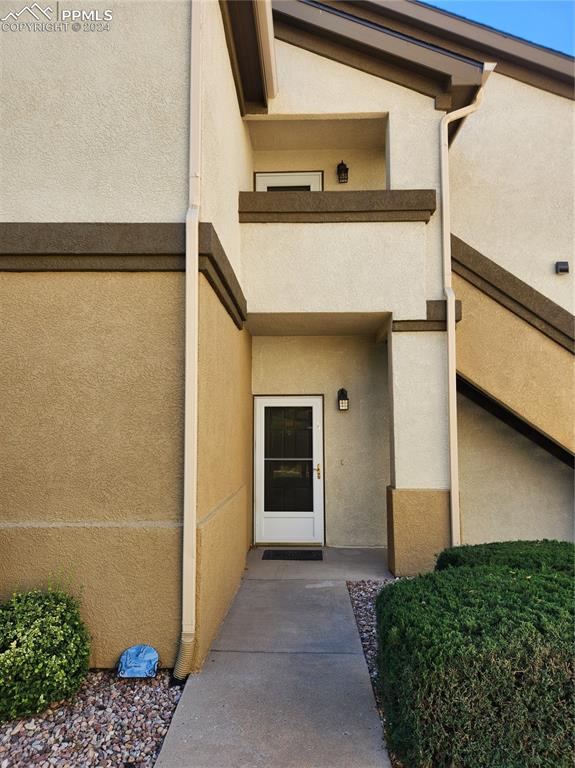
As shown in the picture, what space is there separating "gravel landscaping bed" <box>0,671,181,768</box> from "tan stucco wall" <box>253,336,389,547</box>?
465 centimetres

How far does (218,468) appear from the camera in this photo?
203 inches

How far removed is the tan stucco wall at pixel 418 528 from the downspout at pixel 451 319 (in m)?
0.12

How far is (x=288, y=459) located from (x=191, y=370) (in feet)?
14.4

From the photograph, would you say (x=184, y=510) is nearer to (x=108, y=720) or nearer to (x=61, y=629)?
(x=61, y=629)

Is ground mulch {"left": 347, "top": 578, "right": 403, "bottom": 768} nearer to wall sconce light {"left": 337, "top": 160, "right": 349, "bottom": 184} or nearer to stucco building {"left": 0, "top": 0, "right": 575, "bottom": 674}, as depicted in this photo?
stucco building {"left": 0, "top": 0, "right": 575, "bottom": 674}

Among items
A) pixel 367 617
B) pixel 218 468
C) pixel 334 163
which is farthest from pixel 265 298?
pixel 367 617

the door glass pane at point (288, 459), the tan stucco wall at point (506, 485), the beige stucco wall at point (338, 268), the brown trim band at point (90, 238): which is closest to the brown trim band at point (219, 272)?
the brown trim band at point (90, 238)

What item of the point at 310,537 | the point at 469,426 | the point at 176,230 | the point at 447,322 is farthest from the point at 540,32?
the point at 310,537

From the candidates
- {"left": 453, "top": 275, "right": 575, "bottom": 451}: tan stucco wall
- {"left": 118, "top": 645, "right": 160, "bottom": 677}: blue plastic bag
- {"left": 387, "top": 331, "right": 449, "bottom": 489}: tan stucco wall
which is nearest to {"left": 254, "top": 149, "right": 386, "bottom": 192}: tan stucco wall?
{"left": 453, "top": 275, "right": 575, "bottom": 451}: tan stucco wall

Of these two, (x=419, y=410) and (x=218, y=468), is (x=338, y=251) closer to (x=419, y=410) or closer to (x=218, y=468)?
(x=419, y=410)

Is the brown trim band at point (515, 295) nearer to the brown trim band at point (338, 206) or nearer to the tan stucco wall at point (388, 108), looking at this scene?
the tan stucco wall at point (388, 108)

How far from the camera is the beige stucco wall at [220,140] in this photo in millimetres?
4684

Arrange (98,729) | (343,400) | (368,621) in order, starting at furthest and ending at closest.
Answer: (343,400)
(368,621)
(98,729)

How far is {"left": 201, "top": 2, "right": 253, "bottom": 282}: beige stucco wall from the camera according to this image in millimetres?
4684
